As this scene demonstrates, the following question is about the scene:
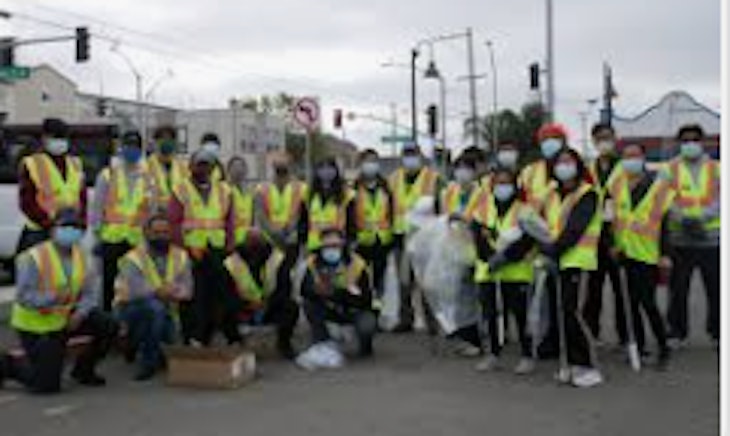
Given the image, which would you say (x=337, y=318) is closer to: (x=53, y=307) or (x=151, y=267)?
(x=151, y=267)

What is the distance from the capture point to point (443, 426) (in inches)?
287

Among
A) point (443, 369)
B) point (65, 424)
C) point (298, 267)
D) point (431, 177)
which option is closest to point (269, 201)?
point (298, 267)

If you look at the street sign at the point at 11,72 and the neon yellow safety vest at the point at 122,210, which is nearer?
the neon yellow safety vest at the point at 122,210

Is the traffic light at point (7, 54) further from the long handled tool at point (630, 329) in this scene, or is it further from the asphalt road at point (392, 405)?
the long handled tool at point (630, 329)

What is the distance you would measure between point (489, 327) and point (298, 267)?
2.10m

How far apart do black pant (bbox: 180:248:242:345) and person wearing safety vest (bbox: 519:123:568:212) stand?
9.28ft

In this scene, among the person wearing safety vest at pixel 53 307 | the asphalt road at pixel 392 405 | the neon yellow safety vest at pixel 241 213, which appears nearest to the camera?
the asphalt road at pixel 392 405

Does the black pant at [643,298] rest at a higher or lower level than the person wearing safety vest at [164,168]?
lower

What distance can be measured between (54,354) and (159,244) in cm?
134

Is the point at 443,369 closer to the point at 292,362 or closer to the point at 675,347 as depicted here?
the point at 292,362

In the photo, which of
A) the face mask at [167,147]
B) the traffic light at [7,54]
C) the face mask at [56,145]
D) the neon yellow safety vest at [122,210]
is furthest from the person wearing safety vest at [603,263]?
the traffic light at [7,54]

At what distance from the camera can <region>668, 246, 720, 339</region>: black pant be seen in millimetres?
10086

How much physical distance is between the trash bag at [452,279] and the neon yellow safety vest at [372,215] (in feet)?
3.71

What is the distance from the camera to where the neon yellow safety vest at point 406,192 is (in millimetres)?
11281
